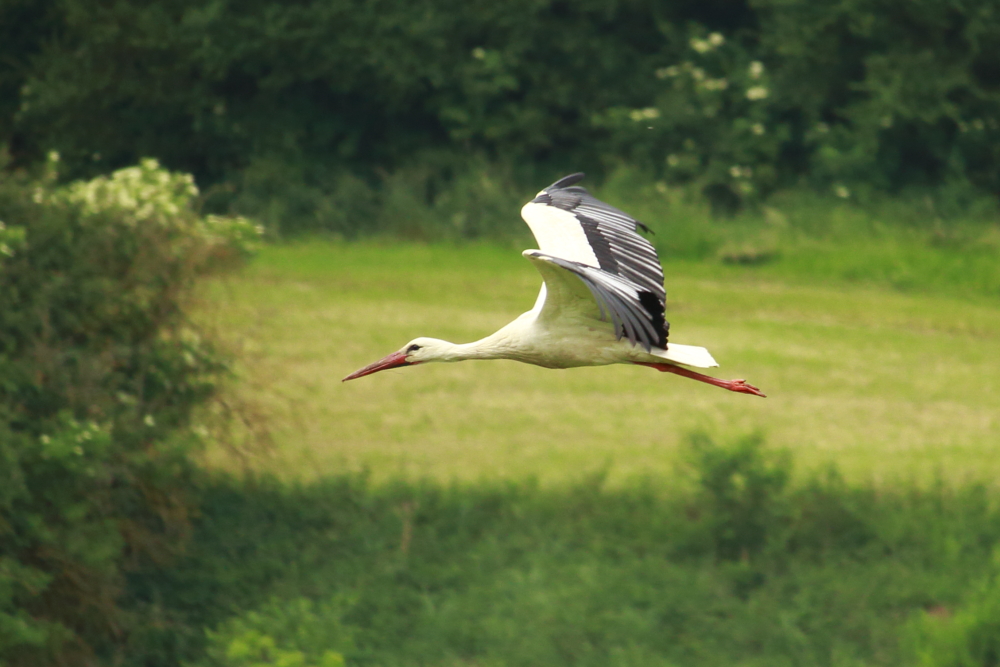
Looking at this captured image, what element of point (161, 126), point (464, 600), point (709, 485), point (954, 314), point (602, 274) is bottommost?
point (464, 600)

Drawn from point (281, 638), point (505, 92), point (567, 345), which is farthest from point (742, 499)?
point (505, 92)

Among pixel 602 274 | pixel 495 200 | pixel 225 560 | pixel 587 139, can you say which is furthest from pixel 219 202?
pixel 602 274

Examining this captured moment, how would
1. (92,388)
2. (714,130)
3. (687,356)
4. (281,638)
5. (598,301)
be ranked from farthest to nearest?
1. (714,130)
2. (281,638)
3. (92,388)
4. (687,356)
5. (598,301)

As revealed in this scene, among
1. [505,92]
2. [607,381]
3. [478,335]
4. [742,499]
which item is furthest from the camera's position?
[505,92]

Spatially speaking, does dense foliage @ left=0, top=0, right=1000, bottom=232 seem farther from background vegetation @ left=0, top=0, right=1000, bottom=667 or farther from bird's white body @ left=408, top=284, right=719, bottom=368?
bird's white body @ left=408, top=284, right=719, bottom=368

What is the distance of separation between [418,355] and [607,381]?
43.0ft

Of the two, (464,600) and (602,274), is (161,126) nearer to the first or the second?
(464,600)

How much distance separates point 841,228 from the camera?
2092cm

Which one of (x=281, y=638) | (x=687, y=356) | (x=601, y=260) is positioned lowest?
(x=281, y=638)

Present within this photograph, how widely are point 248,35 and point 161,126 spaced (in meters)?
2.35

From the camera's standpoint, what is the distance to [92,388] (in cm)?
1116

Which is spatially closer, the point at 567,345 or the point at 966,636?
the point at 567,345

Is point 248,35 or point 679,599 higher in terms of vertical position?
point 248,35

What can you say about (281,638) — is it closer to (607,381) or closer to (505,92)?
(607,381)
